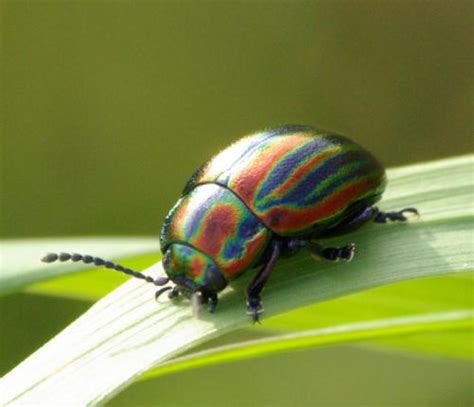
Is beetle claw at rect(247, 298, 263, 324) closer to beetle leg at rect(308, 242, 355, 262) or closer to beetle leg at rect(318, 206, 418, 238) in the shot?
beetle leg at rect(308, 242, 355, 262)

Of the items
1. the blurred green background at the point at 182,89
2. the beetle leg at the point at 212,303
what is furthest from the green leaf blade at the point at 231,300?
the blurred green background at the point at 182,89

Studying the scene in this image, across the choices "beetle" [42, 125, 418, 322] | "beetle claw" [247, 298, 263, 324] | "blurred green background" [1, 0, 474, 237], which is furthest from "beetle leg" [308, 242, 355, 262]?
"blurred green background" [1, 0, 474, 237]

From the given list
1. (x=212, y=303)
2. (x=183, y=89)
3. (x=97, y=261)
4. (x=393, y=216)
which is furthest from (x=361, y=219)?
(x=183, y=89)

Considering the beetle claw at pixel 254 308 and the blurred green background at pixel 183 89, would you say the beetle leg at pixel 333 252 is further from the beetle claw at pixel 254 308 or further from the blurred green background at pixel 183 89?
the blurred green background at pixel 183 89

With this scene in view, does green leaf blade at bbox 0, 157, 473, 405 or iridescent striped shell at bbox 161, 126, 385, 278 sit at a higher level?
iridescent striped shell at bbox 161, 126, 385, 278

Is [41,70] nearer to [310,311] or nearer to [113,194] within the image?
[113,194]

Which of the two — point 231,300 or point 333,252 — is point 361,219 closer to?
point 333,252
